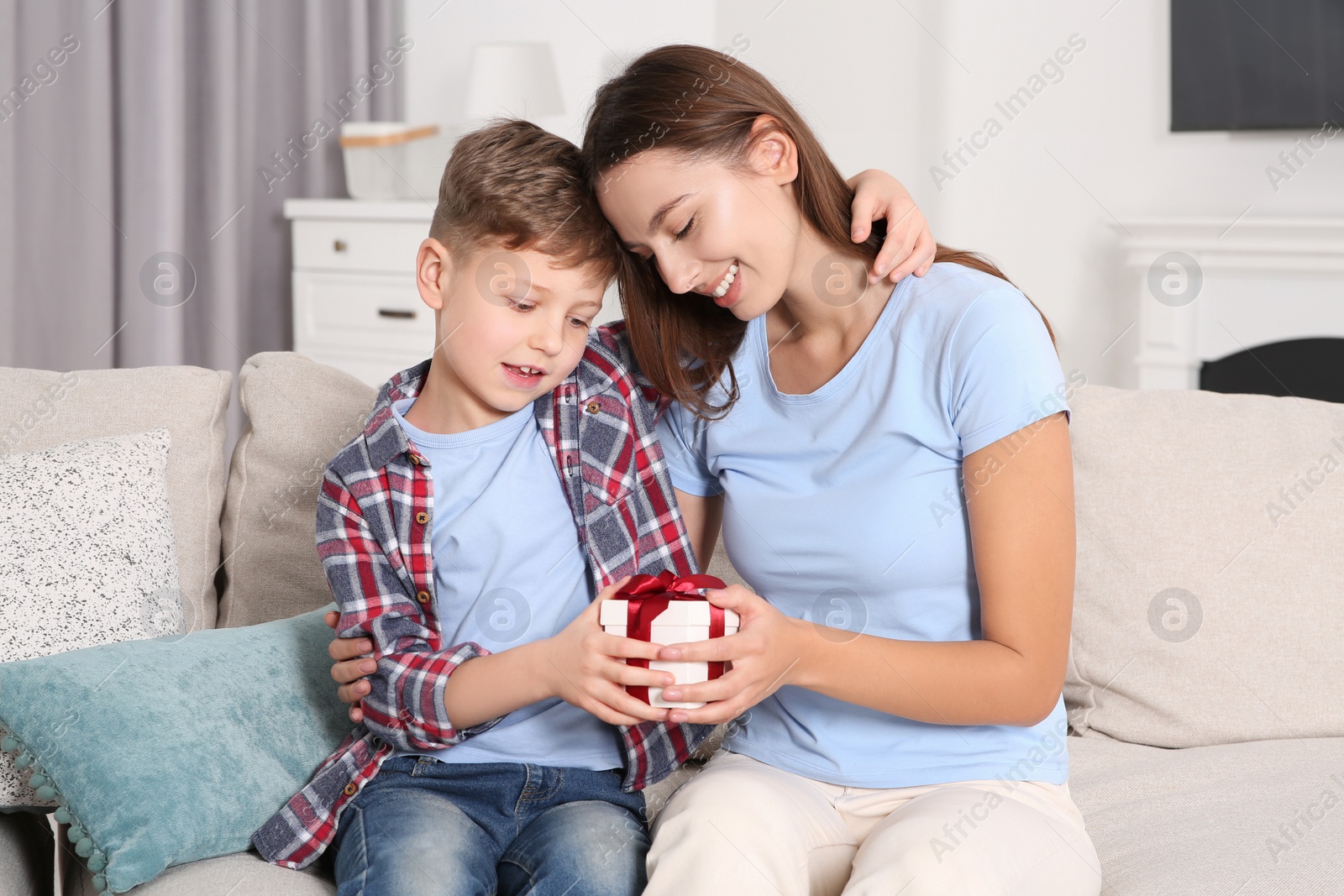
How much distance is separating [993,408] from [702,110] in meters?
0.38

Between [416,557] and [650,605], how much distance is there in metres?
0.33

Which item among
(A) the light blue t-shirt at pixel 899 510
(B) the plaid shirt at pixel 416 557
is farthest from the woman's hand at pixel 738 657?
(B) the plaid shirt at pixel 416 557

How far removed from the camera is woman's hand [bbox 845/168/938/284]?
107 centimetres

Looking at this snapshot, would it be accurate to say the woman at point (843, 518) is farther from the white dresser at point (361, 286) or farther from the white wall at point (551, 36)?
the white wall at point (551, 36)

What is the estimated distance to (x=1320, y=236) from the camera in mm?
2682

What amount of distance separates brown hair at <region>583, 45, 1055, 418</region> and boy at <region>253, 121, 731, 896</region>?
58mm

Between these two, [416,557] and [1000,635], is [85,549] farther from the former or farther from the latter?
[1000,635]

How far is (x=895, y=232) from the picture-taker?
107cm

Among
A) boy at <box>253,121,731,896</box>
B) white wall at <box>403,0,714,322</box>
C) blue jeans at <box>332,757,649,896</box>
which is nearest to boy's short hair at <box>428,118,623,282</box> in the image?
boy at <box>253,121,731,896</box>

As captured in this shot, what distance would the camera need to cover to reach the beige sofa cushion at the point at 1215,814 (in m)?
1.01

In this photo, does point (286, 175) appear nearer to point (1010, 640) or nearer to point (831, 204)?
point (831, 204)

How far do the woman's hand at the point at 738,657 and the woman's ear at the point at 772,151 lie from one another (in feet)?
1.38

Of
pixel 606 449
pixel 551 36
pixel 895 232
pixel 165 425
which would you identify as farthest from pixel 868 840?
pixel 551 36

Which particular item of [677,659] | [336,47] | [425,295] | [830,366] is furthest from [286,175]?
[677,659]
